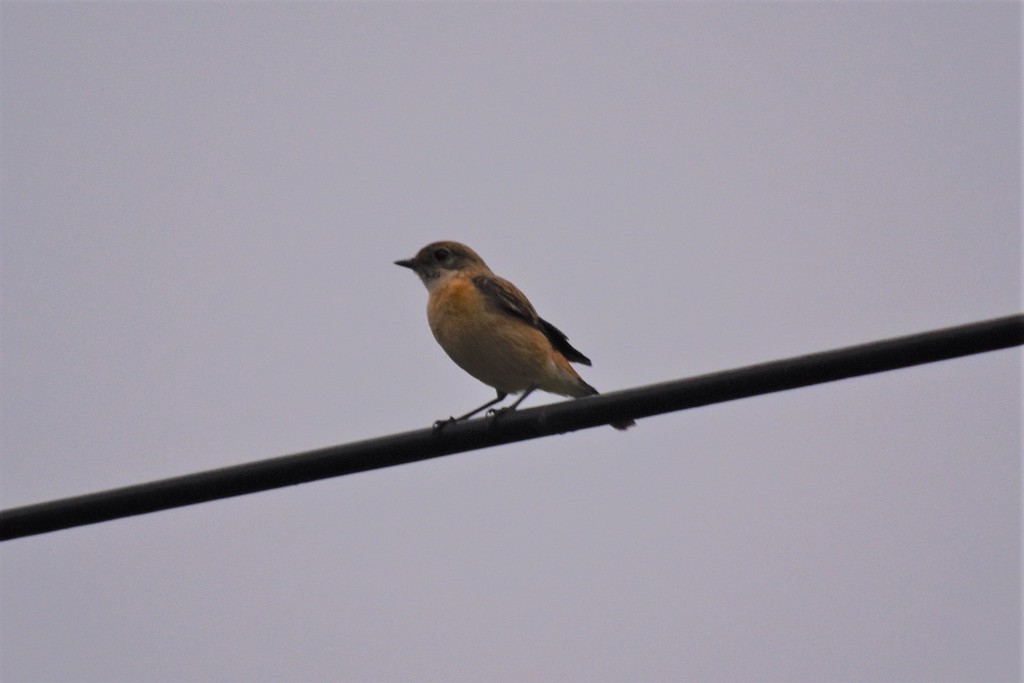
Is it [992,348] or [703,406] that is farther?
[703,406]

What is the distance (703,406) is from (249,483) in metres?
1.82

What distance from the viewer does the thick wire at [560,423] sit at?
4.36m

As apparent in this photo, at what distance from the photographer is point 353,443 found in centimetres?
489

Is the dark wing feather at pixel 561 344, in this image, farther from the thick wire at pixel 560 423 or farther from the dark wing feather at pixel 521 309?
the thick wire at pixel 560 423

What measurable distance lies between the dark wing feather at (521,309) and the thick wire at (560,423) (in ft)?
11.5

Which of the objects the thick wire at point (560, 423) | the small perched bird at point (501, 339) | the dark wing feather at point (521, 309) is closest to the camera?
the thick wire at point (560, 423)

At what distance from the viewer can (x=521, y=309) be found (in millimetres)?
8711

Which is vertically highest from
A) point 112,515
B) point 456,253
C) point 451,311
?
point 456,253

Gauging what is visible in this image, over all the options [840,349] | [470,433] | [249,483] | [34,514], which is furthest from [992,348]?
[34,514]

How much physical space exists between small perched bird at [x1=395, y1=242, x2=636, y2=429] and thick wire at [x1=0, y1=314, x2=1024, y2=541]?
2.97m

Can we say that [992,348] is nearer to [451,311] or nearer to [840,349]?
[840,349]

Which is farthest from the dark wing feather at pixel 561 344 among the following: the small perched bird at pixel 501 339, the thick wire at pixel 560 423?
the thick wire at pixel 560 423

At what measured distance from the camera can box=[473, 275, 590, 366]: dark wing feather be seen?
28.5 ft

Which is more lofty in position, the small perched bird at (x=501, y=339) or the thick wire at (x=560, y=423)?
the small perched bird at (x=501, y=339)
